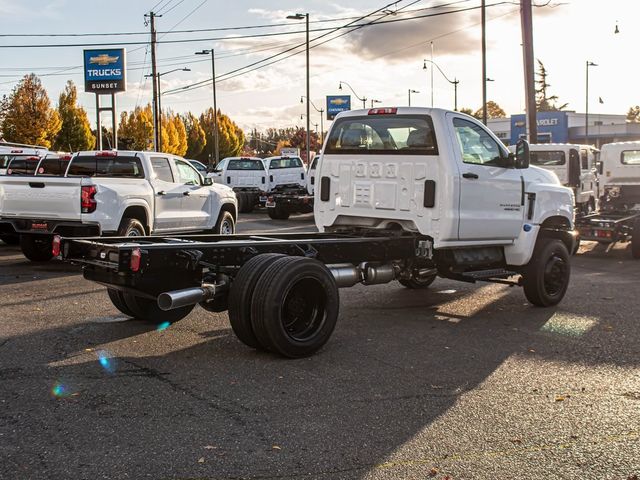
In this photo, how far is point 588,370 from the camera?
245 inches

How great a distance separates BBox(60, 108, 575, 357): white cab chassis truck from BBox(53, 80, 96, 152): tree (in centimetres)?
5026

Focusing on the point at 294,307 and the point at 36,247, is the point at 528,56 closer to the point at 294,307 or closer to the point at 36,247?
the point at 36,247

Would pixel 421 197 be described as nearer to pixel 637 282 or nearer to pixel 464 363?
pixel 464 363

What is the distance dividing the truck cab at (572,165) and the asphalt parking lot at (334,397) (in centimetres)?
1087

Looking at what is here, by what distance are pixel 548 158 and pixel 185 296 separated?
15923mm

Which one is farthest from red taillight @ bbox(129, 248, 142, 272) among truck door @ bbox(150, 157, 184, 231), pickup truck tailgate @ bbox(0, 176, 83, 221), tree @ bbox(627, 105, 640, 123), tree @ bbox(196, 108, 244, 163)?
tree @ bbox(627, 105, 640, 123)

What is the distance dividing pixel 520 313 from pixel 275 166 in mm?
20039

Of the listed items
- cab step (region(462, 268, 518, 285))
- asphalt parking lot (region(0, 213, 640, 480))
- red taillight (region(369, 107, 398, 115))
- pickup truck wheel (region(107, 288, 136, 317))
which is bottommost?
asphalt parking lot (region(0, 213, 640, 480))

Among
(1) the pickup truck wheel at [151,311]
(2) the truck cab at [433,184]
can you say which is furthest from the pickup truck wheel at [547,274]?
(1) the pickup truck wheel at [151,311]

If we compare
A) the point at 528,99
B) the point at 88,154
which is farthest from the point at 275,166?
the point at 88,154

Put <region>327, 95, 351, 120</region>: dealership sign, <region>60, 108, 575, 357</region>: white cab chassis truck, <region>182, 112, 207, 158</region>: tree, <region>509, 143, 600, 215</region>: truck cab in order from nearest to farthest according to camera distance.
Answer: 1. <region>60, 108, 575, 357</region>: white cab chassis truck
2. <region>509, 143, 600, 215</region>: truck cab
3. <region>327, 95, 351, 120</region>: dealership sign
4. <region>182, 112, 207, 158</region>: tree

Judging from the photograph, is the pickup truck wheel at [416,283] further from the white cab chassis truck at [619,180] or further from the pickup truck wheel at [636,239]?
the white cab chassis truck at [619,180]

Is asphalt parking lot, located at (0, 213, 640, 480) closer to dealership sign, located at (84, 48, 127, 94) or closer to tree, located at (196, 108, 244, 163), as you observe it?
dealership sign, located at (84, 48, 127, 94)

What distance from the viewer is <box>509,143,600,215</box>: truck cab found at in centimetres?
1892
